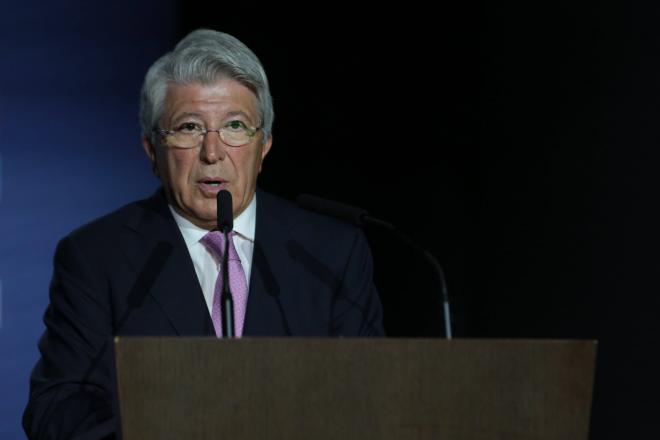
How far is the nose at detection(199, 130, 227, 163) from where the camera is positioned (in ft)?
6.88

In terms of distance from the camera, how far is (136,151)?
3.02 meters

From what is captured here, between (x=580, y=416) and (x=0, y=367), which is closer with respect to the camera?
(x=580, y=416)

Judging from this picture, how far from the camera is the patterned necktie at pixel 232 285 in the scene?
2.10 meters

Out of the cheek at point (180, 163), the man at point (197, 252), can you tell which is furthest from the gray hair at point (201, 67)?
the cheek at point (180, 163)

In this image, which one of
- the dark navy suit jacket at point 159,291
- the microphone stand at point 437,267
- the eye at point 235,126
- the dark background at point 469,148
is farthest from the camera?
the dark background at point 469,148

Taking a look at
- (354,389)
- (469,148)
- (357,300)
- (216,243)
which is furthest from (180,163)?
(469,148)

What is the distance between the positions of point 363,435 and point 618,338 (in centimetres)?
169

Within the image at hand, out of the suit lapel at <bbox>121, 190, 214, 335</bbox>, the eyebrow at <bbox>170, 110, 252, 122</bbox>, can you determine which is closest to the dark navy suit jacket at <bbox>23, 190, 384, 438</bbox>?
the suit lapel at <bbox>121, 190, 214, 335</bbox>

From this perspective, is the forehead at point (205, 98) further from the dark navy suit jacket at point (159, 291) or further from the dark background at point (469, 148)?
the dark background at point (469, 148)

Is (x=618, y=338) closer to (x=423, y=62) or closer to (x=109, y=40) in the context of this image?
(x=423, y=62)

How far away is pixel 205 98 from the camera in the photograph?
2.10 m

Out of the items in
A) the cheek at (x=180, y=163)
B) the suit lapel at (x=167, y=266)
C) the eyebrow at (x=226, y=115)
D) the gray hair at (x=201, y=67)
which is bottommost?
the suit lapel at (x=167, y=266)

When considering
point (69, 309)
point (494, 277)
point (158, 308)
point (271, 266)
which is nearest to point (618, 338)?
point (494, 277)

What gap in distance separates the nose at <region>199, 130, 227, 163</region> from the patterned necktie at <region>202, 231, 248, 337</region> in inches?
7.3
